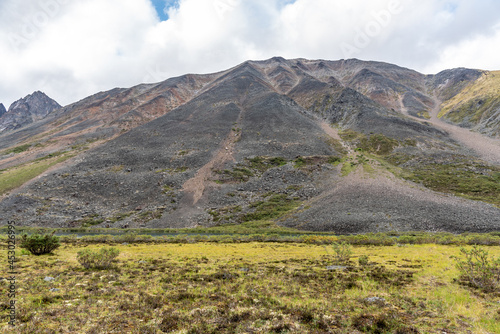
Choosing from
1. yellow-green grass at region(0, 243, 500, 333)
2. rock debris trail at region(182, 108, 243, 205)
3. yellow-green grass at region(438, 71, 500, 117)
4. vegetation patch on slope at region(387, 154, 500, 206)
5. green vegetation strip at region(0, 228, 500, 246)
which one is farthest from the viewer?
yellow-green grass at region(438, 71, 500, 117)

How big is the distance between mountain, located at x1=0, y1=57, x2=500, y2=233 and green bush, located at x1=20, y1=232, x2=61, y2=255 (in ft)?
107

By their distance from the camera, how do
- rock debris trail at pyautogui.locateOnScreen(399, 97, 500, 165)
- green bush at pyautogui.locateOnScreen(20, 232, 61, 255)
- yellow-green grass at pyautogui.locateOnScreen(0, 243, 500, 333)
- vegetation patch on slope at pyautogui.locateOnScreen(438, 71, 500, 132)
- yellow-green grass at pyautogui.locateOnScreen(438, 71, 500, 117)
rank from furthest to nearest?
yellow-green grass at pyautogui.locateOnScreen(438, 71, 500, 117), vegetation patch on slope at pyautogui.locateOnScreen(438, 71, 500, 132), rock debris trail at pyautogui.locateOnScreen(399, 97, 500, 165), green bush at pyautogui.locateOnScreen(20, 232, 61, 255), yellow-green grass at pyautogui.locateOnScreen(0, 243, 500, 333)

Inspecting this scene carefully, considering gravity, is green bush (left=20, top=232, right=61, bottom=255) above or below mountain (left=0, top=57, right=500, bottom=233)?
below

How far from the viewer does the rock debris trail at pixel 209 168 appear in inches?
2793

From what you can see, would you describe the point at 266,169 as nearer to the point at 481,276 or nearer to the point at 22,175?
the point at 481,276

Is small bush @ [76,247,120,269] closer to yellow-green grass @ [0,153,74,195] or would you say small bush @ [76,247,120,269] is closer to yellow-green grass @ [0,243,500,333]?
yellow-green grass @ [0,243,500,333]

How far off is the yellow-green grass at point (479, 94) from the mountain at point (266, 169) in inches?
336

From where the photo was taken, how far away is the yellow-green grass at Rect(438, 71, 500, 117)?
14238 centimetres

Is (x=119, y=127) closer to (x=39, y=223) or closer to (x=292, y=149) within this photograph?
(x=39, y=223)

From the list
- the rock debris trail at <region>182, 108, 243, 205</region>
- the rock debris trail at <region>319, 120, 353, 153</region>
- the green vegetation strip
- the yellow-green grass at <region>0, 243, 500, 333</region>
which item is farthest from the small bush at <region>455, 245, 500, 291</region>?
the rock debris trail at <region>319, 120, 353, 153</region>

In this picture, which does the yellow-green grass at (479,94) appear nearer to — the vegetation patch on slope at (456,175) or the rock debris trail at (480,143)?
the rock debris trail at (480,143)

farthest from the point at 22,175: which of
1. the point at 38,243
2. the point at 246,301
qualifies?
the point at 246,301

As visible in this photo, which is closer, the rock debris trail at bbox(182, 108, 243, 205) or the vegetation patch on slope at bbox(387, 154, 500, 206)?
the vegetation patch on slope at bbox(387, 154, 500, 206)

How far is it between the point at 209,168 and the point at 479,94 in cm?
18893
